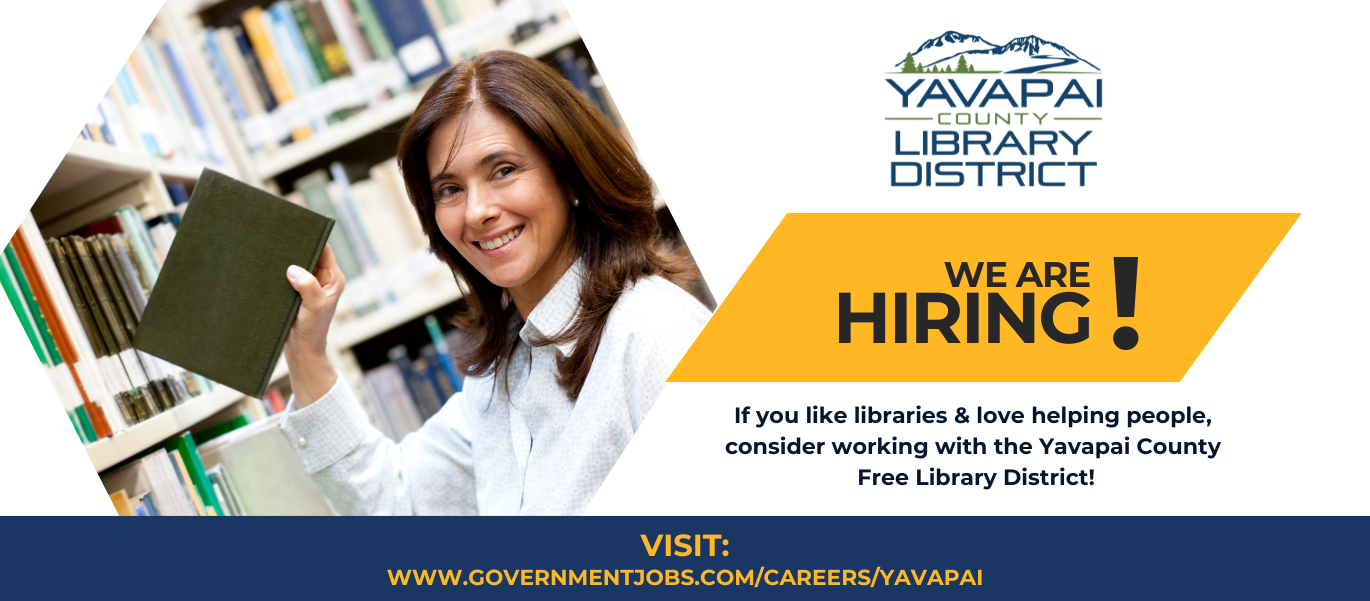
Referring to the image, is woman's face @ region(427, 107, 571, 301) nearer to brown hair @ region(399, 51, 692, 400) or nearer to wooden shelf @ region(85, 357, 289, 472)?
brown hair @ region(399, 51, 692, 400)

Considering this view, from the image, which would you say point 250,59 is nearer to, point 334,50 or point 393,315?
point 334,50

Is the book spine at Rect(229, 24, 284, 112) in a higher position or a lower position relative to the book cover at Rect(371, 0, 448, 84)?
higher

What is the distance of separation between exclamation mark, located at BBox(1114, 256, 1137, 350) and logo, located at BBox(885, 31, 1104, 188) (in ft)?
0.36

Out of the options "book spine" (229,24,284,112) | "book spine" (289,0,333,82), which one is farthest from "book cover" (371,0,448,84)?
"book spine" (229,24,284,112)

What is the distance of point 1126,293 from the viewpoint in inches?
39.9

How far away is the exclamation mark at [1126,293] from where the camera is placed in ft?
3.31

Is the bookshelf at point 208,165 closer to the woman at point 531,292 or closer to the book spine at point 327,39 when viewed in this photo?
the book spine at point 327,39

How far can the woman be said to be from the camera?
3.34 feet

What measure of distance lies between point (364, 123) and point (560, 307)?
0.73 metres

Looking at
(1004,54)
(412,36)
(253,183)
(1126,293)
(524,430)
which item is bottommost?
(1126,293)

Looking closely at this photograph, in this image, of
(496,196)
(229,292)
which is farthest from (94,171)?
(496,196)

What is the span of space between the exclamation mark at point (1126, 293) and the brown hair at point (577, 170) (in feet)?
1.75
